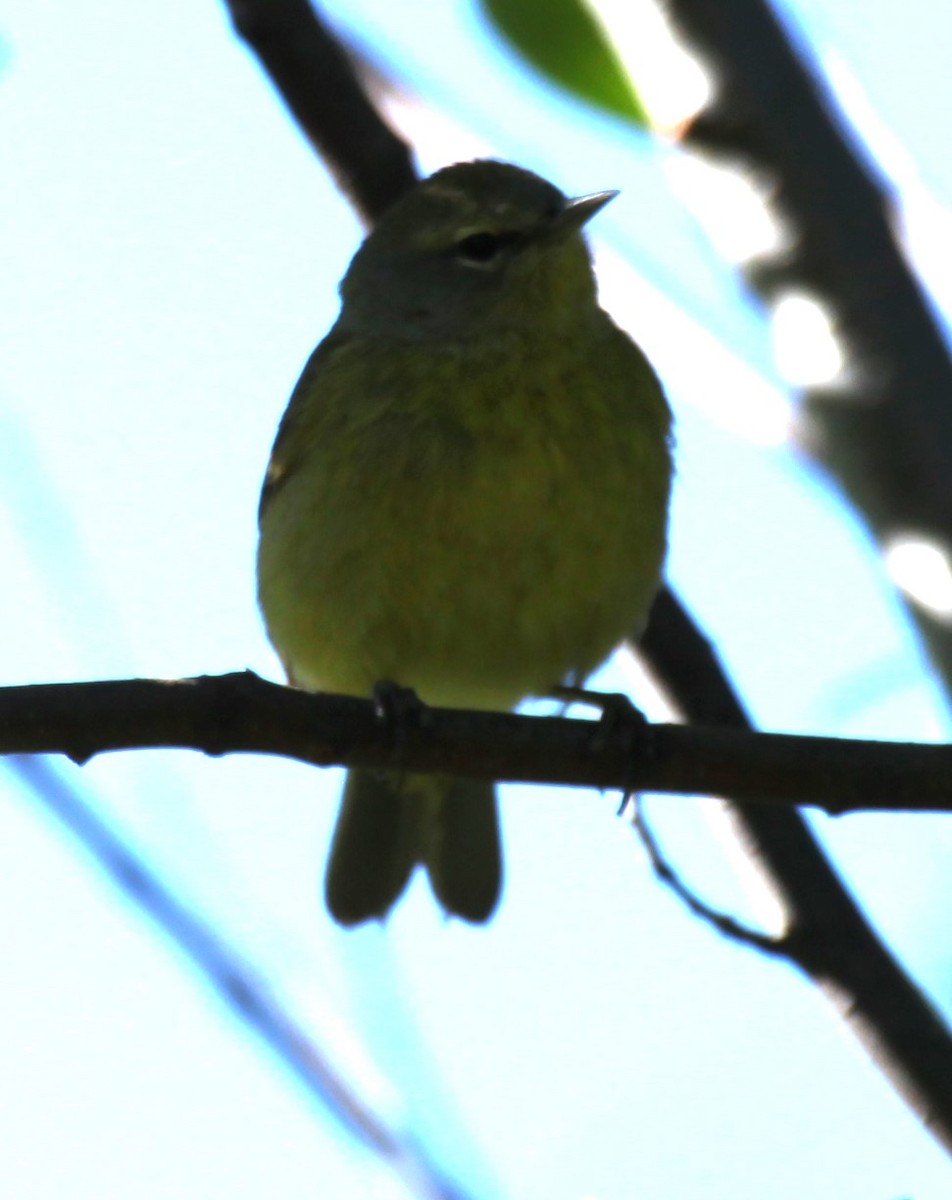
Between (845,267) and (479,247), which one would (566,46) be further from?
(479,247)

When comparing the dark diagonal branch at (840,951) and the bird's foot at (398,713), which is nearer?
the bird's foot at (398,713)

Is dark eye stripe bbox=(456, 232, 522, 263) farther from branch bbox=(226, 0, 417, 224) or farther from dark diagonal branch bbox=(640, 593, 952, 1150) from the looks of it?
dark diagonal branch bbox=(640, 593, 952, 1150)

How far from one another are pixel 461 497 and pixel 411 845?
66.7 inches

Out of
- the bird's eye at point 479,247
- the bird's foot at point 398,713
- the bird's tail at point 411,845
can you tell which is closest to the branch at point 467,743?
the bird's foot at point 398,713

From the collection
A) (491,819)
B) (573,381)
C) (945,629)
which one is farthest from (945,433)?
(491,819)

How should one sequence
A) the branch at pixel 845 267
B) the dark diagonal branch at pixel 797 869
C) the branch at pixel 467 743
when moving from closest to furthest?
1. the branch at pixel 467 743
2. the branch at pixel 845 267
3. the dark diagonal branch at pixel 797 869

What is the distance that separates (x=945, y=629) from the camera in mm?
3615

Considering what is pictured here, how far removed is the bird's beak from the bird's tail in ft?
6.42

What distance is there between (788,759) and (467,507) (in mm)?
1625

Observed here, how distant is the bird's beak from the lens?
5645mm

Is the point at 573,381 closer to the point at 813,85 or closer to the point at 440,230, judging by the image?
the point at 440,230

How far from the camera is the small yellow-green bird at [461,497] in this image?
4.88 meters

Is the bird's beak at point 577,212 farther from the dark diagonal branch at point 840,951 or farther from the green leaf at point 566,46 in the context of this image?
the green leaf at point 566,46

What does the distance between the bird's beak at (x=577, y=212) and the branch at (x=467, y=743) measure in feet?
8.09
